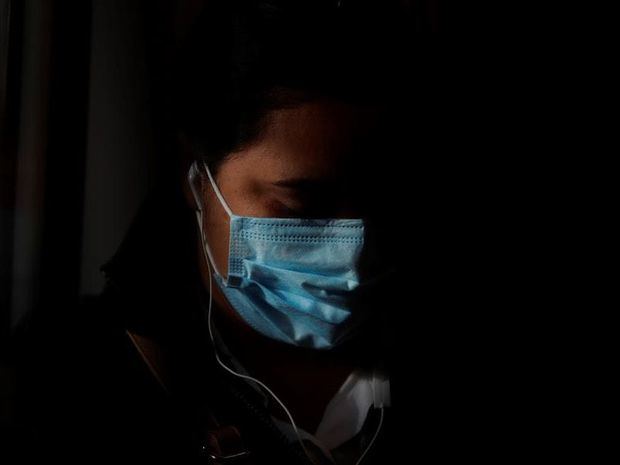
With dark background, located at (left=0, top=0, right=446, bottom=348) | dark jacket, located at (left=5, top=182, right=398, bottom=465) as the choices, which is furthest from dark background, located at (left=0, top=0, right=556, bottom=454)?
dark jacket, located at (left=5, top=182, right=398, bottom=465)

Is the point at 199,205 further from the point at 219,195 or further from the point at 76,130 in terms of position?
the point at 76,130

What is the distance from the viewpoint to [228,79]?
1028 mm

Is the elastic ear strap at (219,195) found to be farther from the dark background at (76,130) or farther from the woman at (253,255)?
the dark background at (76,130)

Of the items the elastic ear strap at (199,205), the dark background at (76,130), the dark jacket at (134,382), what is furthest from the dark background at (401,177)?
the elastic ear strap at (199,205)

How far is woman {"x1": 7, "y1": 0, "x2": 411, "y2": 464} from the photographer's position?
3.23 ft

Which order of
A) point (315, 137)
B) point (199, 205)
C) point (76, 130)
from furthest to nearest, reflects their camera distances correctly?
1. point (76, 130)
2. point (199, 205)
3. point (315, 137)

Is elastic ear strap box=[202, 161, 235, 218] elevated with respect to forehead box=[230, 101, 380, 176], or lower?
lower

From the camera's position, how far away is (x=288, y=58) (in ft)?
3.22

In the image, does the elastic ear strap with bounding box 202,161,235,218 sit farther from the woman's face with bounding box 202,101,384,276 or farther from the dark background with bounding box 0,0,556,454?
the dark background with bounding box 0,0,556,454

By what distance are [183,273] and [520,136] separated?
1.07 metres

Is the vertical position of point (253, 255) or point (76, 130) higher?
point (76, 130)

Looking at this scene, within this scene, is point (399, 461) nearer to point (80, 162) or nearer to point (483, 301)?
point (483, 301)

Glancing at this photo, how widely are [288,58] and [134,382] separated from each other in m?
0.77

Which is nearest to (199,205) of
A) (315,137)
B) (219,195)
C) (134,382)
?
(219,195)
